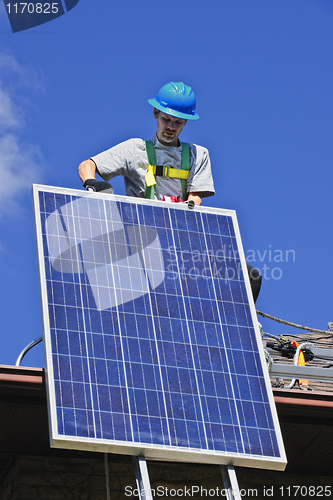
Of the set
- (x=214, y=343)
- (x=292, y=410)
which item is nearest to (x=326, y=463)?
(x=292, y=410)

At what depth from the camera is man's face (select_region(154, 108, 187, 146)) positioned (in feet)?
26.6

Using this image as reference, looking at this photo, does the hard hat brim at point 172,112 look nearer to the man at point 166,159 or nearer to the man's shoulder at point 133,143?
the man at point 166,159

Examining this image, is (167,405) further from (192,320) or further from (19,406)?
(19,406)

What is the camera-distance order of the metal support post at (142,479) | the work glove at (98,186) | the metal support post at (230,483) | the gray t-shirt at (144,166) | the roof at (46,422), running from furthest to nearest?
the gray t-shirt at (144,166) → the work glove at (98,186) → the roof at (46,422) → the metal support post at (230,483) → the metal support post at (142,479)

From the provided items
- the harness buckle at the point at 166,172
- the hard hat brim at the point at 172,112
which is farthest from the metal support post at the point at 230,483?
the hard hat brim at the point at 172,112

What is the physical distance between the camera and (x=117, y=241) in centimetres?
671

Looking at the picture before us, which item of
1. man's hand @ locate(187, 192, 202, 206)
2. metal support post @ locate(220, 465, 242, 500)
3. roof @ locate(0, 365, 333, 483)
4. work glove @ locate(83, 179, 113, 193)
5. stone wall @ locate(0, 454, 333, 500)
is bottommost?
metal support post @ locate(220, 465, 242, 500)

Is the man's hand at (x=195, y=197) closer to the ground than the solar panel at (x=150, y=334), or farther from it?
farther from it

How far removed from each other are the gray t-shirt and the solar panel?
89 centimetres

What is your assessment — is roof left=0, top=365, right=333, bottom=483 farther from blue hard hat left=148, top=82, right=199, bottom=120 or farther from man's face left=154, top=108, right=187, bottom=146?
blue hard hat left=148, top=82, right=199, bottom=120

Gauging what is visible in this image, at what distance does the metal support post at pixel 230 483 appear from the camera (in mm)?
5621

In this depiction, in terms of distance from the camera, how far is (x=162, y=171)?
8.00 metres

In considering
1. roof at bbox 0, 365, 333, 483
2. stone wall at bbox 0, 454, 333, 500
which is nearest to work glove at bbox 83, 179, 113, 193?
roof at bbox 0, 365, 333, 483

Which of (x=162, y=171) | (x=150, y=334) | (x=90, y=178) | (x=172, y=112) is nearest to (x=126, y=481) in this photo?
(x=150, y=334)
